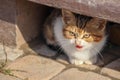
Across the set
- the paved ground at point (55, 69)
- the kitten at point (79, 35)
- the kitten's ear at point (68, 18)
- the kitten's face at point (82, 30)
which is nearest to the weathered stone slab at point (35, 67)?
the paved ground at point (55, 69)

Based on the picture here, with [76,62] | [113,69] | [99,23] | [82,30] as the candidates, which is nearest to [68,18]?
[82,30]

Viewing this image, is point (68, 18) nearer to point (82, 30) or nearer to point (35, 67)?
point (82, 30)

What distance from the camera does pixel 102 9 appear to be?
2572 millimetres

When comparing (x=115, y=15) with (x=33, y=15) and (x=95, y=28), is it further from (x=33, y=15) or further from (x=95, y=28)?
(x=33, y=15)

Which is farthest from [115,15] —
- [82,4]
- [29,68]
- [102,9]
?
[29,68]

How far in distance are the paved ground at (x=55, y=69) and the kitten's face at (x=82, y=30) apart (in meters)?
0.22

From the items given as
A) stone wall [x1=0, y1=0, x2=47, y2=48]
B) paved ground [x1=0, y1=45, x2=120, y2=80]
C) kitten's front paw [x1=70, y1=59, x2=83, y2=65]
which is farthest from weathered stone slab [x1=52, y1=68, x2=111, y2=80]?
stone wall [x1=0, y1=0, x2=47, y2=48]

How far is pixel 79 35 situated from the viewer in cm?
289

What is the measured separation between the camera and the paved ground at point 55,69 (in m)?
2.90

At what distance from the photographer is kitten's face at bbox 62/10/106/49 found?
9.48ft

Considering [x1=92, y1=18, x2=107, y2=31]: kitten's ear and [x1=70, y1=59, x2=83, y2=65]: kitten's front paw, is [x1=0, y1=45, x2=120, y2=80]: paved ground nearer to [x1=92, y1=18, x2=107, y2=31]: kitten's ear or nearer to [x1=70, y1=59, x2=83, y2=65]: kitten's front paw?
[x1=70, y1=59, x2=83, y2=65]: kitten's front paw

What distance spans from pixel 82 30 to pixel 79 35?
2.0 inches

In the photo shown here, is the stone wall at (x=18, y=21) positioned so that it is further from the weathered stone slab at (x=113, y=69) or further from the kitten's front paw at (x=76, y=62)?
the weathered stone slab at (x=113, y=69)

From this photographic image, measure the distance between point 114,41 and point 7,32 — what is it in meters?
1.01
